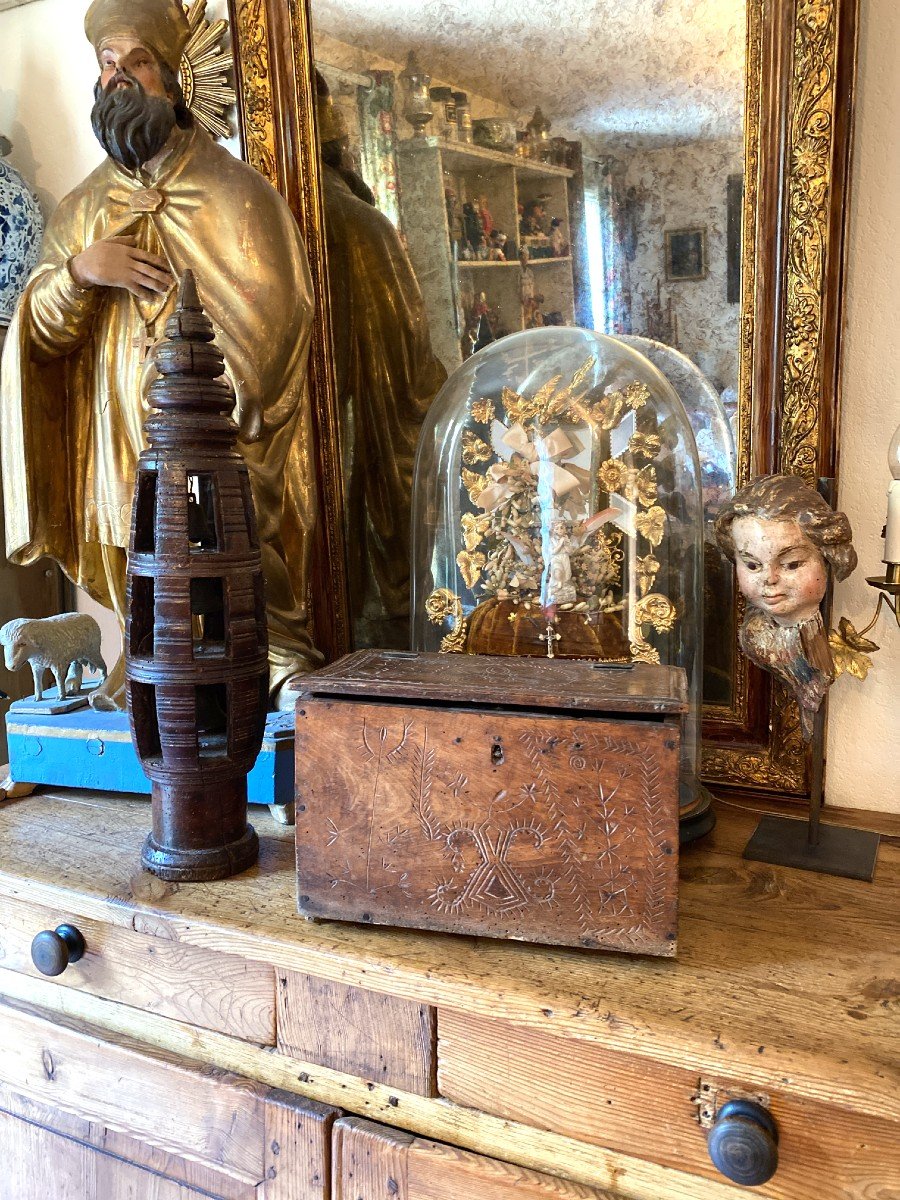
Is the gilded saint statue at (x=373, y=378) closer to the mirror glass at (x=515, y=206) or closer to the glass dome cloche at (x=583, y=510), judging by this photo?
the mirror glass at (x=515, y=206)

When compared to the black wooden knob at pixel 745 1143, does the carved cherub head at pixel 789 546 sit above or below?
above

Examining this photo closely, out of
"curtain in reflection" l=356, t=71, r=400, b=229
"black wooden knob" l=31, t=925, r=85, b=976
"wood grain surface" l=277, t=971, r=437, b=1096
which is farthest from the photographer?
"curtain in reflection" l=356, t=71, r=400, b=229

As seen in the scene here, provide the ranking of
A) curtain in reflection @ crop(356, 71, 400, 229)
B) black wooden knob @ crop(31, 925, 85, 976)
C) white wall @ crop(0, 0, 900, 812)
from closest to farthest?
black wooden knob @ crop(31, 925, 85, 976) → white wall @ crop(0, 0, 900, 812) → curtain in reflection @ crop(356, 71, 400, 229)

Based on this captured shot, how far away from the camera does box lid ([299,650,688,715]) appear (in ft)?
2.35

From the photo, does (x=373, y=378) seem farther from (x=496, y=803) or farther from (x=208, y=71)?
(x=496, y=803)

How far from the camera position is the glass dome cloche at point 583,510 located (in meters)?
1.05

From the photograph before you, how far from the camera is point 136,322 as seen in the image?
1.09 metres

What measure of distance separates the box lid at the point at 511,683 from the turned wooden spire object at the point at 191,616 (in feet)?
0.33

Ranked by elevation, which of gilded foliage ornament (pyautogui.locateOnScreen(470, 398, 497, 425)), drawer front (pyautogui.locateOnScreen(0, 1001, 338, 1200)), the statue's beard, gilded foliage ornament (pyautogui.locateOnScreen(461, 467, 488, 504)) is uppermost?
the statue's beard

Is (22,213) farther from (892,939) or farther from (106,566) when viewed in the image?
(892,939)

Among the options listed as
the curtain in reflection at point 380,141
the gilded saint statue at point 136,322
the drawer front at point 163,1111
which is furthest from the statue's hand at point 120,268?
the drawer front at point 163,1111

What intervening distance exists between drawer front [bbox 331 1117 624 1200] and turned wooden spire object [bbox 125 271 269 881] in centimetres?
26

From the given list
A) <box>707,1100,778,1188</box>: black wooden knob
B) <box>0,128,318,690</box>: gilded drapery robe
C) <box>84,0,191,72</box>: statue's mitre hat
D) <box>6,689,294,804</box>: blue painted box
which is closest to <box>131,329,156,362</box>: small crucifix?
<box>0,128,318,690</box>: gilded drapery robe

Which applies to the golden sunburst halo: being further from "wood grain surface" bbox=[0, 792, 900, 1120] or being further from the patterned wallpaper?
"wood grain surface" bbox=[0, 792, 900, 1120]
